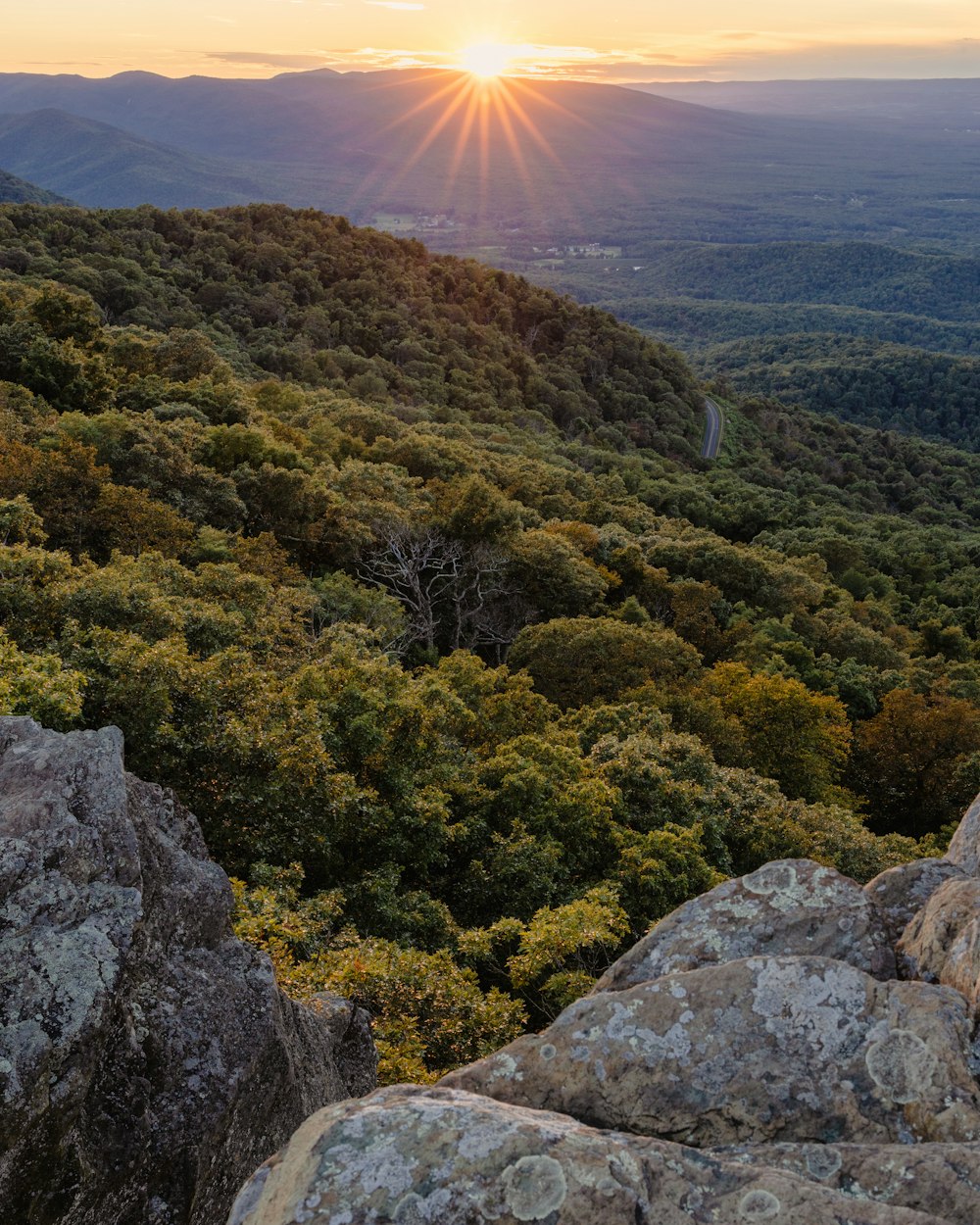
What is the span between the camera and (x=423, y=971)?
12680 millimetres

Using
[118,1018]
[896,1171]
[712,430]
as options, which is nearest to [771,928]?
[896,1171]

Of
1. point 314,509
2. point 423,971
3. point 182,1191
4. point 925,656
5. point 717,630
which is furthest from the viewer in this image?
point 925,656

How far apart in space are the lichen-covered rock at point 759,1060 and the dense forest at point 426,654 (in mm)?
4877

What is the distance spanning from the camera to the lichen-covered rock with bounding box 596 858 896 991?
704 centimetres

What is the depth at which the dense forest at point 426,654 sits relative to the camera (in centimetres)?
1512

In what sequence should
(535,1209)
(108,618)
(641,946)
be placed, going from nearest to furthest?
(535,1209), (641,946), (108,618)

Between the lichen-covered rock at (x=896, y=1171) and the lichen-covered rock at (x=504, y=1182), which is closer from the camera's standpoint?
the lichen-covered rock at (x=504, y=1182)

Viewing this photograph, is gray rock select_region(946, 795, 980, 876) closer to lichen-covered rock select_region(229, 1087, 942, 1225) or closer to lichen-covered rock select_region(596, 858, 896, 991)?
lichen-covered rock select_region(596, 858, 896, 991)

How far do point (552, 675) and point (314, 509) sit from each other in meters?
11.7

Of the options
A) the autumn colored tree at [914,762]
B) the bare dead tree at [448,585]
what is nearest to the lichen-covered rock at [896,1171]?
the bare dead tree at [448,585]

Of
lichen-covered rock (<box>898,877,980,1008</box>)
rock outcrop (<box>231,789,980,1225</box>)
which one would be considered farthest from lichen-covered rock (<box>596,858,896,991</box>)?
lichen-covered rock (<box>898,877,980,1008</box>)

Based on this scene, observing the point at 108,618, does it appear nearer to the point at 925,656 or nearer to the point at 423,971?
the point at 423,971

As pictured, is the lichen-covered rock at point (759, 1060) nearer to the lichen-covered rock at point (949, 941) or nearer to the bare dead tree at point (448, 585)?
the lichen-covered rock at point (949, 941)

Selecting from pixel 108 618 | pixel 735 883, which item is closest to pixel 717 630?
pixel 108 618
